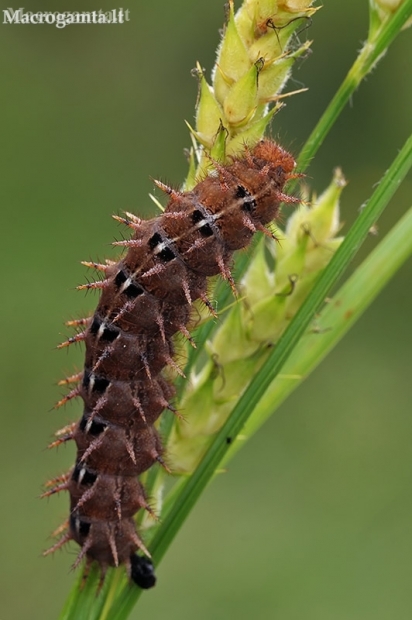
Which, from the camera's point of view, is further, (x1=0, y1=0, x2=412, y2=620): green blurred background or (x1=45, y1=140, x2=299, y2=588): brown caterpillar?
(x1=0, y1=0, x2=412, y2=620): green blurred background

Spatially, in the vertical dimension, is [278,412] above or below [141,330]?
below

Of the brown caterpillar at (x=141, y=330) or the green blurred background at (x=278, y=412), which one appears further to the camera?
the green blurred background at (x=278, y=412)

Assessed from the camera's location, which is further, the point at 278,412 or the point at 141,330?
the point at 278,412

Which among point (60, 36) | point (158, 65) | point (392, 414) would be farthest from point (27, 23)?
point (392, 414)
